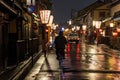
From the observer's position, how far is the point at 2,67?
56.9 ft

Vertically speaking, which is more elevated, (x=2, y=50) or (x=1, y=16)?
(x=1, y=16)

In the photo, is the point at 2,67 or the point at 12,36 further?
the point at 12,36

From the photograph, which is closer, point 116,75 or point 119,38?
point 116,75

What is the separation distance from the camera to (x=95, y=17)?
318 feet

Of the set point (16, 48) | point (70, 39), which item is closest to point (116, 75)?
point (16, 48)

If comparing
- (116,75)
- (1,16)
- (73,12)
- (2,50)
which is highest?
(73,12)

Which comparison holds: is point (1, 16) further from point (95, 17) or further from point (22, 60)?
point (95, 17)

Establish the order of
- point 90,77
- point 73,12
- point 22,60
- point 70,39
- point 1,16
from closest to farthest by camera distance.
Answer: point 1,16 < point 90,77 < point 22,60 < point 70,39 < point 73,12

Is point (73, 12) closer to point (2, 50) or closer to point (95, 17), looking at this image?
point (95, 17)

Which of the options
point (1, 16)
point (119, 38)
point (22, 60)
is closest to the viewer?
point (1, 16)

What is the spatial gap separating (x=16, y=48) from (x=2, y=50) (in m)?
1.31

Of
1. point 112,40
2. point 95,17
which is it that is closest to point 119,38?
point 112,40

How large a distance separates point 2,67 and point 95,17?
265ft

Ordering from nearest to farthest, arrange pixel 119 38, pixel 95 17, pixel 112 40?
1. pixel 119 38
2. pixel 112 40
3. pixel 95 17
